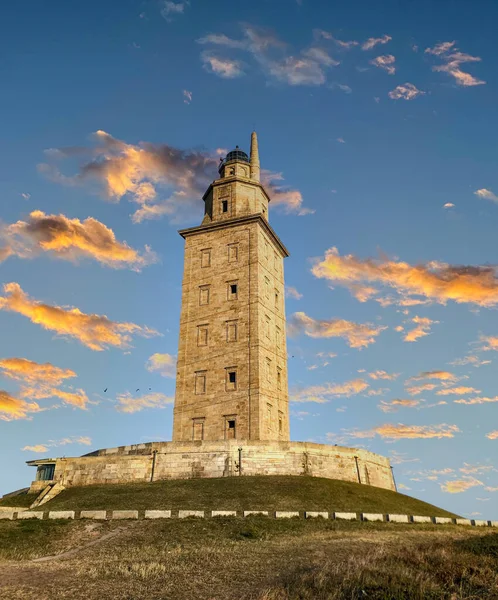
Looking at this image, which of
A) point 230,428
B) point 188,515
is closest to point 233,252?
point 230,428

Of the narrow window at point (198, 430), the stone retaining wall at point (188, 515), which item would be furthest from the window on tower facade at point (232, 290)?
the stone retaining wall at point (188, 515)

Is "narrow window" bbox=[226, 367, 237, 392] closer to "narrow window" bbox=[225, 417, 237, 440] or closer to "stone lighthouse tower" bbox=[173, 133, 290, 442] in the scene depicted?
"stone lighthouse tower" bbox=[173, 133, 290, 442]

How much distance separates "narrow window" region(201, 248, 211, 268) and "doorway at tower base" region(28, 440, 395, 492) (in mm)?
20840

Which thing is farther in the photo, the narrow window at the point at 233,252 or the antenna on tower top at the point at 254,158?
the antenna on tower top at the point at 254,158

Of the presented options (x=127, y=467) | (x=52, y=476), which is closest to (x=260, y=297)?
(x=127, y=467)

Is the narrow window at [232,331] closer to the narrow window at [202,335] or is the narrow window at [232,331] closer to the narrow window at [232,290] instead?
the narrow window at [202,335]

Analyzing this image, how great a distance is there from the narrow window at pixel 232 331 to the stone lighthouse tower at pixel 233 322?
0.10 meters

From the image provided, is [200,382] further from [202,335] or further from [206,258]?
[206,258]

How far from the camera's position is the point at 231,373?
1887 inches

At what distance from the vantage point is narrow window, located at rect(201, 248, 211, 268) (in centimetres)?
5381

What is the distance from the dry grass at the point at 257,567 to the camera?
12.6m

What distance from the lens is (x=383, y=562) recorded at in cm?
1490

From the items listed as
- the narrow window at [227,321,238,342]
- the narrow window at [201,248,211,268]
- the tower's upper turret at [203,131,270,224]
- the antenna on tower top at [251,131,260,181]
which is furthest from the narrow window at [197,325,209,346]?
the antenna on tower top at [251,131,260,181]

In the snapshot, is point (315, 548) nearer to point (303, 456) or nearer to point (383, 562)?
point (383, 562)
